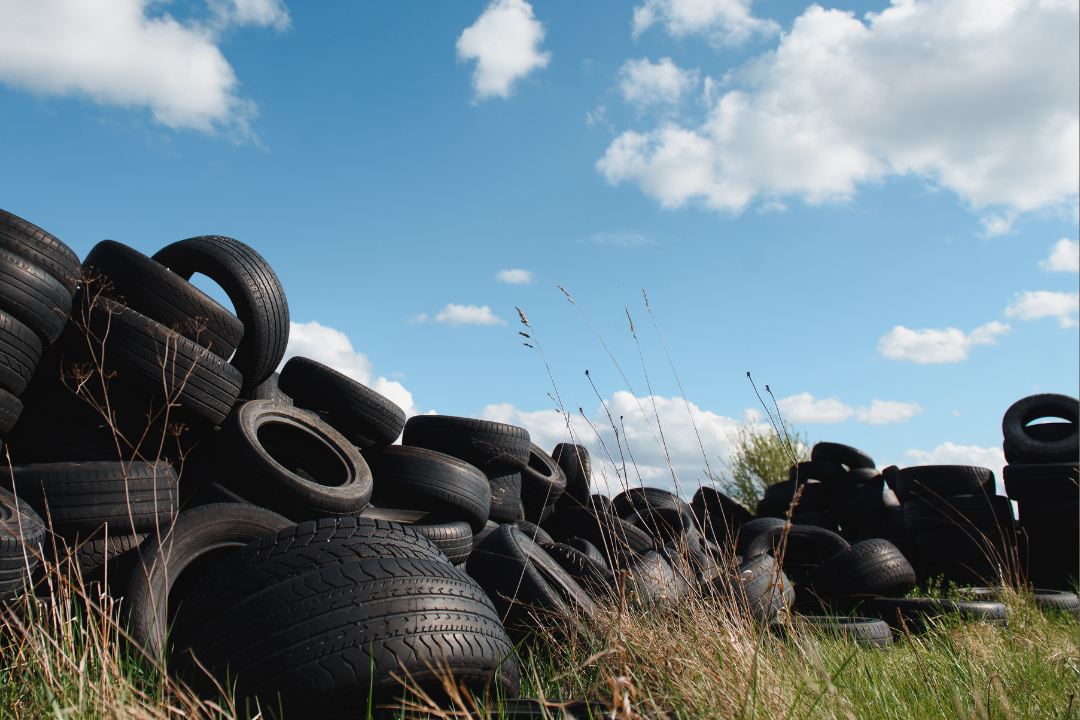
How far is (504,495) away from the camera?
6270mm

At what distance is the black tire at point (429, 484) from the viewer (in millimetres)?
5238

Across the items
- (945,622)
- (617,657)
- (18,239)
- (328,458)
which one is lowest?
(945,622)

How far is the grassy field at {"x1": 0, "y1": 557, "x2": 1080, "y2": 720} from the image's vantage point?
5.63 ft

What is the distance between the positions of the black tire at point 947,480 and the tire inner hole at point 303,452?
621 centimetres

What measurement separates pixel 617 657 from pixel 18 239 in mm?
4080

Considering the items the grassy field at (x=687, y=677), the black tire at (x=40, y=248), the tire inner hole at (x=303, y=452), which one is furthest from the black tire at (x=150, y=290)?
the grassy field at (x=687, y=677)

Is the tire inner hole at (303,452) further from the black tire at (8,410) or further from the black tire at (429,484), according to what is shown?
the black tire at (8,410)

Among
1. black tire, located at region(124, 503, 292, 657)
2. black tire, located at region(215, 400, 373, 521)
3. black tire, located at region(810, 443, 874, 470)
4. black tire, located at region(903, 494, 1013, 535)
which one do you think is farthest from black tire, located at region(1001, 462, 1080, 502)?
black tire, located at region(124, 503, 292, 657)

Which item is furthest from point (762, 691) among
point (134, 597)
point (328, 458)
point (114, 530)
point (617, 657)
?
point (328, 458)

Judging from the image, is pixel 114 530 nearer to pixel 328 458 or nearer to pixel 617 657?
pixel 328 458

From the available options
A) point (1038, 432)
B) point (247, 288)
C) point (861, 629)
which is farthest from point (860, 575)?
point (247, 288)

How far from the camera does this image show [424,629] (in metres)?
2.05

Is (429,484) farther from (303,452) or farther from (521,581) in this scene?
(521,581)

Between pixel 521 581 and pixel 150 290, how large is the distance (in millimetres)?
3014
